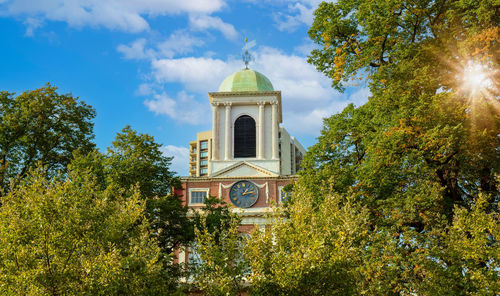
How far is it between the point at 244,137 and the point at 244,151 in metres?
1.80

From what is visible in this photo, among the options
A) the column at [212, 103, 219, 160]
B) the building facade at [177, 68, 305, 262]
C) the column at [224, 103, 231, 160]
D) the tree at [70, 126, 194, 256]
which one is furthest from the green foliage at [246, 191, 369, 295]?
the column at [212, 103, 219, 160]

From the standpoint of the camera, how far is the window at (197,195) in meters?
57.2

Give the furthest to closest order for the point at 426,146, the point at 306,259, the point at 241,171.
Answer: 1. the point at 241,171
2. the point at 426,146
3. the point at 306,259

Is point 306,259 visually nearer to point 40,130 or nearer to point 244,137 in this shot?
point 40,130

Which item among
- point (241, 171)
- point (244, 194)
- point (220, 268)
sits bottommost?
point (220, 268)

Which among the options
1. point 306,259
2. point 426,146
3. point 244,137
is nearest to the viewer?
point 306,259

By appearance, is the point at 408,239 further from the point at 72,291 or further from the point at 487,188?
the point at 72,291

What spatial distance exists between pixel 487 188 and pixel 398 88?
602cm

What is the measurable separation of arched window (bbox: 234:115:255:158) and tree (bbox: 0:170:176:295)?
4227 cm

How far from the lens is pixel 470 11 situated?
22984mm

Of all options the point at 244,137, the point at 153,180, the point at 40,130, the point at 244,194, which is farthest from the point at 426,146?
the point at 244,137

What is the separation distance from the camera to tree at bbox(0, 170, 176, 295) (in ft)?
50.6

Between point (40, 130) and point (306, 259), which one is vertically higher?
A: point (40, 130)

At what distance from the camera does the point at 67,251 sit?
17031 millimetres
